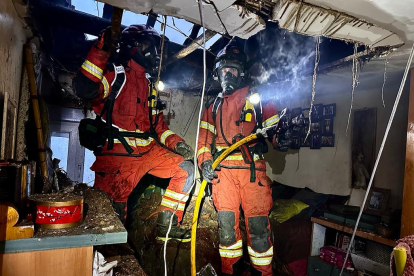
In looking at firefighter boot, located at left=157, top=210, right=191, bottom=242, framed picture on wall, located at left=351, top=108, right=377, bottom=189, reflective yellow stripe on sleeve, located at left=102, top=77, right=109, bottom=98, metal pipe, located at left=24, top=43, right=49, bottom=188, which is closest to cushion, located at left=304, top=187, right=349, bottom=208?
framed picture on wall, located at left=351, top=108, right=377, bottom=189

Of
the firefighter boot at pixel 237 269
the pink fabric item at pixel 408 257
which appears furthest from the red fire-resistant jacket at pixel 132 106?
the pink fabric item at pixel 408 257

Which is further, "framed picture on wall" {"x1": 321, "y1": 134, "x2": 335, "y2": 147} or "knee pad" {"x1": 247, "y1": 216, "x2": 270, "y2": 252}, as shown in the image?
"framed picture on wall" {"x1": 321, "y1": 134, "x2": 335, "y2": 147}

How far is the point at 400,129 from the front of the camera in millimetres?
4039

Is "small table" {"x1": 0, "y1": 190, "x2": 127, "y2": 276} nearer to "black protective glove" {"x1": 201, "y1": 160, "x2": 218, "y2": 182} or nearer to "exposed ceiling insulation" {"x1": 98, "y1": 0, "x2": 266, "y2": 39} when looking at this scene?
"exposed ceiling insulation" {"x1": 98, "y1": 0, "x2": 266, "y2": 39}

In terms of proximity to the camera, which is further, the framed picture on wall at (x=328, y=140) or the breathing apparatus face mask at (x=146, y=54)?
the framed picture on wall at (x=328, y=140)

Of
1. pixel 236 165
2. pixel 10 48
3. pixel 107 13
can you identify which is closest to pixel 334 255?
pixel 236 165

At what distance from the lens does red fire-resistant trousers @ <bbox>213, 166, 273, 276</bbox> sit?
3.39m

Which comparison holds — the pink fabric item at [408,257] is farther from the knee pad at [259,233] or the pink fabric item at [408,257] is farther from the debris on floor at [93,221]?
the debris on floor at [93,221]

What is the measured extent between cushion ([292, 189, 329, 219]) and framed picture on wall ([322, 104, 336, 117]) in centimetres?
163

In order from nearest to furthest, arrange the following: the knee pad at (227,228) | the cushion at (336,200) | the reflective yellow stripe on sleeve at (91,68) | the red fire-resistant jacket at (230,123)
Result: the reflective yellow stripe on sleeve at (91,68) < the knee pad at (227,228) < the red fire-resistant jacket at (230,123) < the cushion at (336,200)

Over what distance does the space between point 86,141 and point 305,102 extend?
4625mm

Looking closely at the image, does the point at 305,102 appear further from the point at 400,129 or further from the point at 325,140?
the point at 400,129

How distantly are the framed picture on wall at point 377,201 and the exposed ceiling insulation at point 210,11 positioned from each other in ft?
11.9

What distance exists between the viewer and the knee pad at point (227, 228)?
3441mm
